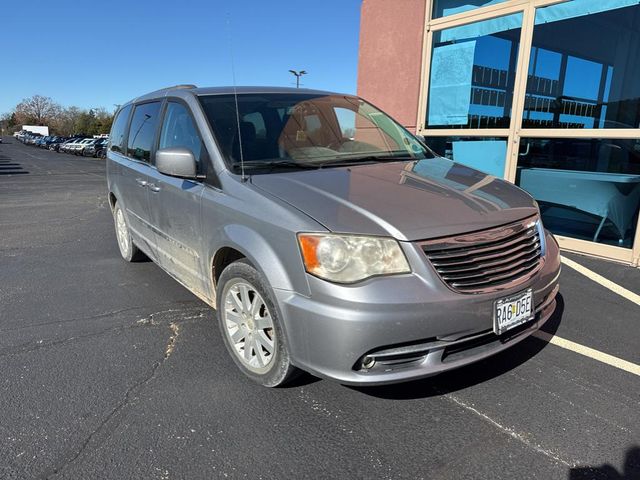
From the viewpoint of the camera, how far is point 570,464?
87.0 inches

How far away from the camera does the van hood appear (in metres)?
2.35

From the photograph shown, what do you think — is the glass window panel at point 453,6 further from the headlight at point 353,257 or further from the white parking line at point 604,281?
the headlight at point 353,257

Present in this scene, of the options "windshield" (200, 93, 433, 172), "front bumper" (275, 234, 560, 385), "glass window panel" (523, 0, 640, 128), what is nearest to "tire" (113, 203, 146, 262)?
"windshield" (200, 93, 433, 172)

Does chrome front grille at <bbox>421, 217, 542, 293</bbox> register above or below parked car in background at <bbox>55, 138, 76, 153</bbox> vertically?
above

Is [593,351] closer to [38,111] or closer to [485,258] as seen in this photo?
[485,258]

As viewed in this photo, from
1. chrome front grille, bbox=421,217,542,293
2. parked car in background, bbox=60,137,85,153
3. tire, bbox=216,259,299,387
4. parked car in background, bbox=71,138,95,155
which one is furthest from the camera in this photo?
parked car in background, bbox=60,137,85,153

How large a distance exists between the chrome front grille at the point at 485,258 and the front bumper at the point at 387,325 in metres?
0.06

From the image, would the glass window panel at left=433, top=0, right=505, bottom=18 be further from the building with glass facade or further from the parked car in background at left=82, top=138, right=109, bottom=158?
the parked car in background at left=82, top=138, right=109, bottom=158

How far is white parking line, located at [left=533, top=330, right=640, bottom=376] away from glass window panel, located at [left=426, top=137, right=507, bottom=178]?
3.81m

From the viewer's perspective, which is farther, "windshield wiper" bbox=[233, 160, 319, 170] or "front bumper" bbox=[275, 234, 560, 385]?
"windshield wiper" bbox=[233, 160, 319, 170]

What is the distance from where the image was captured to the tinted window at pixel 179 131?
333 cm

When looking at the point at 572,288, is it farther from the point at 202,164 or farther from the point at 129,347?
the point at 129,347

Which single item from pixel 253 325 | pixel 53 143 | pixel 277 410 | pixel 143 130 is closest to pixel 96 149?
pixel 53 143

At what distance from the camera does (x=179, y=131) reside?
3629 millimetres
